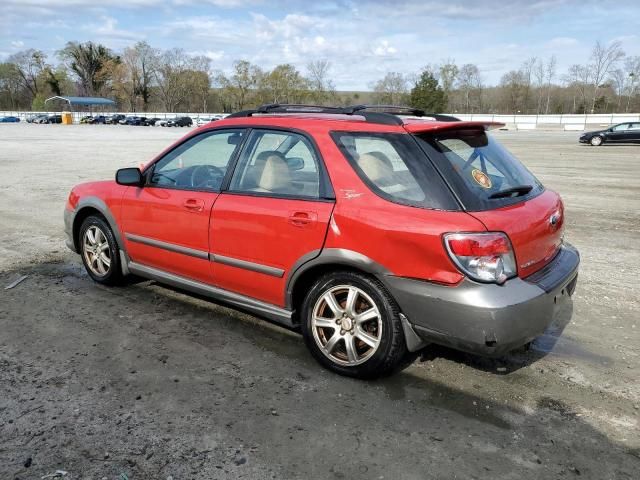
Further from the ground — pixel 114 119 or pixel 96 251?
pixel 114 119

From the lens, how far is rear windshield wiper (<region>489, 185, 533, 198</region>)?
3.27 metres

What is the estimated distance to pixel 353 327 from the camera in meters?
3.36

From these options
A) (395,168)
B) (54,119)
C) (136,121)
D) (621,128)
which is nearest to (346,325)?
(395,168)

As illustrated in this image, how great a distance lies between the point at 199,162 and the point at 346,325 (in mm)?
1984

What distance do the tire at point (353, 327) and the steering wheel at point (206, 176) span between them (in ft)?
3.99

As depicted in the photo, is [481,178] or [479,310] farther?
[481,178]

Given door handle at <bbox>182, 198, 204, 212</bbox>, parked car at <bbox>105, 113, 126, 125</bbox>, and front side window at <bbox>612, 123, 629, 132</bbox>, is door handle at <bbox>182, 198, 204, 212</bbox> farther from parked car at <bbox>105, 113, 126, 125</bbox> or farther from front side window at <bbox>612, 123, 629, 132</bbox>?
parked car at <bbox>105, 113, 126, 125</bbox>

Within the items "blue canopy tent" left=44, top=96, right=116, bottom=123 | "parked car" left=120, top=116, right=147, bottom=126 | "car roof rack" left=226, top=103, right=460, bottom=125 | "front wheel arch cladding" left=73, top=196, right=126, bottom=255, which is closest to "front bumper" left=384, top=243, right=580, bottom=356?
"car roof rack" left=226, top=103, right=460, bottom=125

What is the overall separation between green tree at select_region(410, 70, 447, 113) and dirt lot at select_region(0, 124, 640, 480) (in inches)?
2944

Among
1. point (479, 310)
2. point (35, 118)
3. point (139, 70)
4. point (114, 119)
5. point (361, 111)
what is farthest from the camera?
point (139, 70)

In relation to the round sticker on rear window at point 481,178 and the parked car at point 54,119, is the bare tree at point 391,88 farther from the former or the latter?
the round sticker on rear window at point 481,178

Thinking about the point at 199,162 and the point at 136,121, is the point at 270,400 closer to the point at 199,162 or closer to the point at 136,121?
the point at 199,162

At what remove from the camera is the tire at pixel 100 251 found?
16.1ft

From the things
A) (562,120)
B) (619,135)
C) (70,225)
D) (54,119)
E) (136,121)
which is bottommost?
(70,225)
